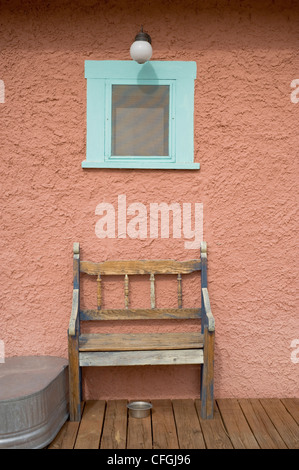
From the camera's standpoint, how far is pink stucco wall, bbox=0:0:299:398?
3.32 meters

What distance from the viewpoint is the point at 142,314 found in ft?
11.0

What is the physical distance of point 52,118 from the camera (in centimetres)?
333

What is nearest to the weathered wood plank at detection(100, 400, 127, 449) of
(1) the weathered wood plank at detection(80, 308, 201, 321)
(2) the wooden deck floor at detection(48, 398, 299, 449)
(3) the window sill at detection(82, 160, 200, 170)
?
(2) the wooden deck floor at detection(48, 398, 299, 449)

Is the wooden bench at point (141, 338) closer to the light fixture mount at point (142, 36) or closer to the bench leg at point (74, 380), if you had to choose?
the bench leg at point (74, 380)

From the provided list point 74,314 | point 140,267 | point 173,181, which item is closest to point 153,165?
point 173,181

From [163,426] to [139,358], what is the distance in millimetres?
471

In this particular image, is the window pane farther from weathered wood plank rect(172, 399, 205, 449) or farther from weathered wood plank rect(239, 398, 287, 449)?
weathered wood plank rect(239, 398, 287, 449)

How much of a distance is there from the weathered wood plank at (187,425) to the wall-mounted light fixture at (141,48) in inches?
101

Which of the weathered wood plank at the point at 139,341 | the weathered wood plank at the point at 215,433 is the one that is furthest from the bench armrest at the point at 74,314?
the weathered wood plank at the point at 215,433

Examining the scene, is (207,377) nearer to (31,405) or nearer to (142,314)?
(142,314)

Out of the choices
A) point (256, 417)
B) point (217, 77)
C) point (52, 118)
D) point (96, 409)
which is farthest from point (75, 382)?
point (217, 77)

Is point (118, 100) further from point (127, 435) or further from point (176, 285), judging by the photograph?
point (127, 435)

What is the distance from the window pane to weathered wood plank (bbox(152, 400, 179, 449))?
191 centimetres

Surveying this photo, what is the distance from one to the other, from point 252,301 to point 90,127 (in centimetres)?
184
